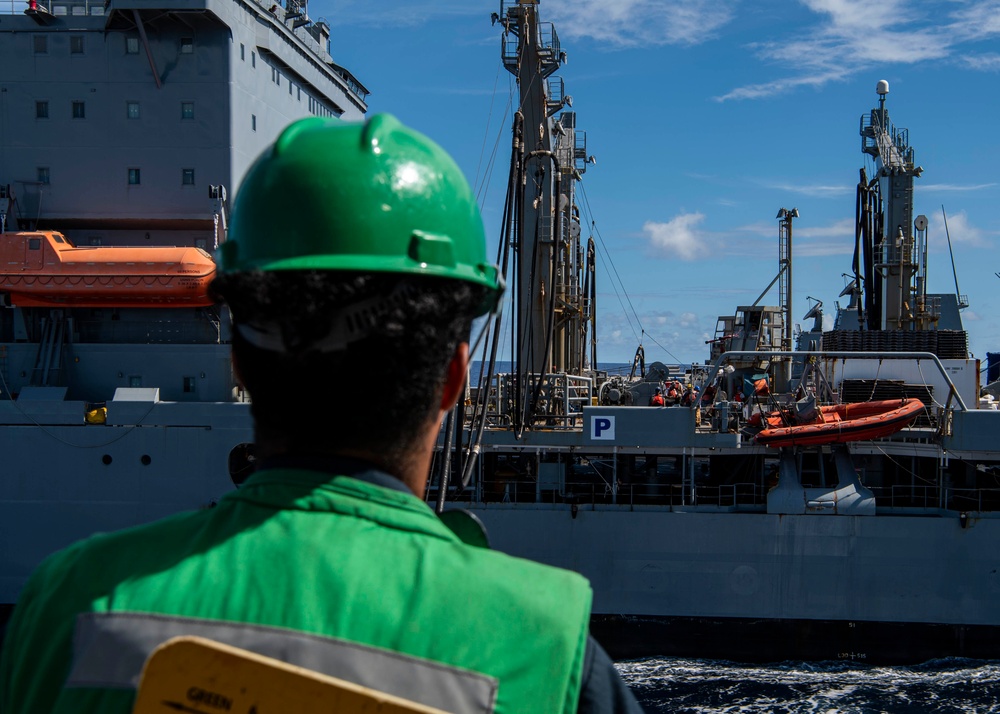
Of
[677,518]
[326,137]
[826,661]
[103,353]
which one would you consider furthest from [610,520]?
[326,137]

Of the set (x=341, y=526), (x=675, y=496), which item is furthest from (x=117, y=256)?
(x=341, y=526)

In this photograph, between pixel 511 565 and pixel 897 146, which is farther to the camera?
pixel 897 146

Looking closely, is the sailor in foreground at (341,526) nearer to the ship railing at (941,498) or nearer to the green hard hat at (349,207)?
the green hard hat at (349,207)

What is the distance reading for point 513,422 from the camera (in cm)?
1440

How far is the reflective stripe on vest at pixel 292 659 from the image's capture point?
1.00m

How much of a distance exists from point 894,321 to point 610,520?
1069 centimetres

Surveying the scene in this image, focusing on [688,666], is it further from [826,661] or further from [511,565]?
[511,565]

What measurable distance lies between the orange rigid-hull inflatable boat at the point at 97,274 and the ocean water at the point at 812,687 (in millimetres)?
9696

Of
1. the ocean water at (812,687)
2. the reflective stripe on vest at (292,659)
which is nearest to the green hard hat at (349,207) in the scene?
the reflective stripe on vest at (292,659)

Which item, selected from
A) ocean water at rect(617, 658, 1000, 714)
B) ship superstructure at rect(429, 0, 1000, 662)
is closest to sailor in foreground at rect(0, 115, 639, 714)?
ship superstructure at rect(429, 0, 1000, 662)

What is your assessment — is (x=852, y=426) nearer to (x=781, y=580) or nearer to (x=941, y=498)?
(x=941, y=498)

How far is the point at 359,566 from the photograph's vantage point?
1.07 meters

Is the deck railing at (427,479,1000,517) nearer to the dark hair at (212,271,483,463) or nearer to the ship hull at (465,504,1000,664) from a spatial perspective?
the ship hull at (465,504,1000,664)

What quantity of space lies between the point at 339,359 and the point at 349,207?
22 cm
